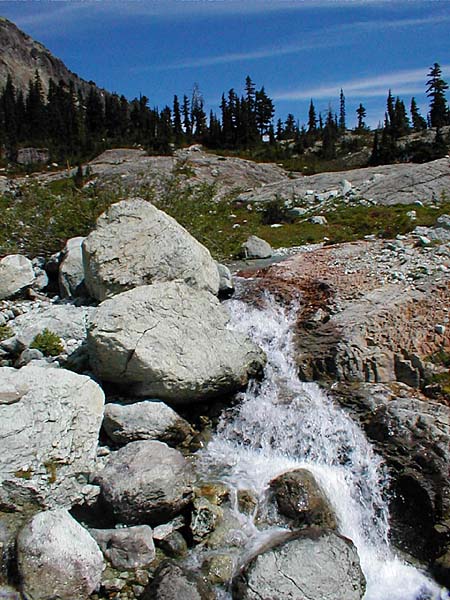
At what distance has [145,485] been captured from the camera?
308 inches

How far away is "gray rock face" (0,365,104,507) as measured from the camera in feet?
25.3

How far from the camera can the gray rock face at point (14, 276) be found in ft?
43.8

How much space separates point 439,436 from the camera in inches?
344

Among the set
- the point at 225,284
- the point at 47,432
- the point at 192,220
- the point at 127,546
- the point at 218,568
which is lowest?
the point at 218,568

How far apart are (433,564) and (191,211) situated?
13.3 metres

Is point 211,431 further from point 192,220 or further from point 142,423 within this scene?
point 192,220

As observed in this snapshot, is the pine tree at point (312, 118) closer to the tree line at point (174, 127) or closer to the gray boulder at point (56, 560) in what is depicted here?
the tree line at point (174, 127)

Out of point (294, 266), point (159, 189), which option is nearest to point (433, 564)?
point (294, 266)

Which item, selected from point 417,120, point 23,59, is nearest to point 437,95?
point 417,120

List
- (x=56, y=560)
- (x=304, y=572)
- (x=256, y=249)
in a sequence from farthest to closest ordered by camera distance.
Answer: (x=256, y=249), (x=304, y=572), (x=56, y=560)

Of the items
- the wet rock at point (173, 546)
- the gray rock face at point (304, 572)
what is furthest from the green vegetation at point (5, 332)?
the gray rock face at point (304, 572)

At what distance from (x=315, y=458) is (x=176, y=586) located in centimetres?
354

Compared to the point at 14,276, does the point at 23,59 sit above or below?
above

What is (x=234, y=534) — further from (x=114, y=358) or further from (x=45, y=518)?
(x=114, y=358)
